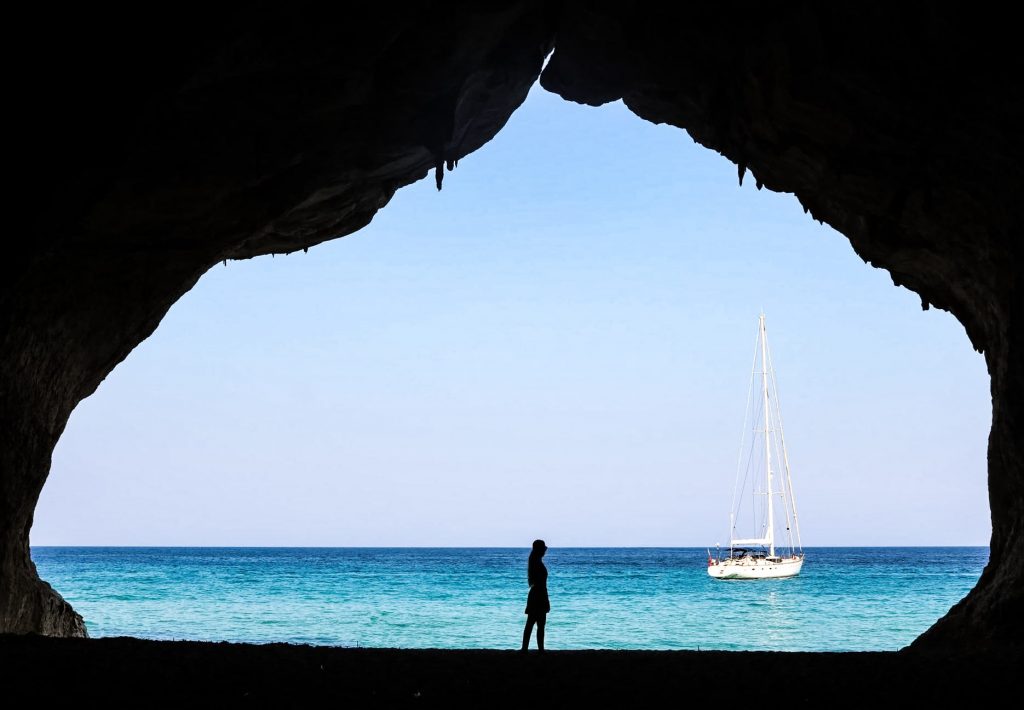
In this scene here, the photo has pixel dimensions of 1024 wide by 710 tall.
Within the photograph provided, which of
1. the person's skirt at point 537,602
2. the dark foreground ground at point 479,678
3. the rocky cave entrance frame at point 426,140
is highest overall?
the rocky cave entrance frame at point 426,140

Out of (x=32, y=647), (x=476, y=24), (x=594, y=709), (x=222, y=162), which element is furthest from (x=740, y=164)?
(x=32, y=647)

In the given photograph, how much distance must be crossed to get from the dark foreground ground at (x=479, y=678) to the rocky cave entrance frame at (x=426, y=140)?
3.49 m

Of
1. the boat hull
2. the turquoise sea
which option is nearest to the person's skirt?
the turquoise sea

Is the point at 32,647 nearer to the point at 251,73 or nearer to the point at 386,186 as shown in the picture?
the point at 251,73

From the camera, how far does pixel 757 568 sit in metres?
59.0

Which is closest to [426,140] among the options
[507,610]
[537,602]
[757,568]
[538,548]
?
[538,548]

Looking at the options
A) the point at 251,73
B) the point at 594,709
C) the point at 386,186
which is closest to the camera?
the point at 594,709

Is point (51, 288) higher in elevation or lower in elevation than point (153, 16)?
lower

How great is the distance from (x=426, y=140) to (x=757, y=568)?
51288 mm

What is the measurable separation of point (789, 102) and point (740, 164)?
89.2 inches

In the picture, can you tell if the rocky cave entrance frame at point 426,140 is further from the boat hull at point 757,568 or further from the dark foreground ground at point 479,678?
the boat hull at point 757,568

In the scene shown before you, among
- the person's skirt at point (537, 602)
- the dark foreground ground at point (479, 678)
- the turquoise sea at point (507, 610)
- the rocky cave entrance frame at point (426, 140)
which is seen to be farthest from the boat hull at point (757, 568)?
the dark foreground ground at point (479, 678)

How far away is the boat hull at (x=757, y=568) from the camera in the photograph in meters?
59.2

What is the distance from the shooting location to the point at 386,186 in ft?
53.2
